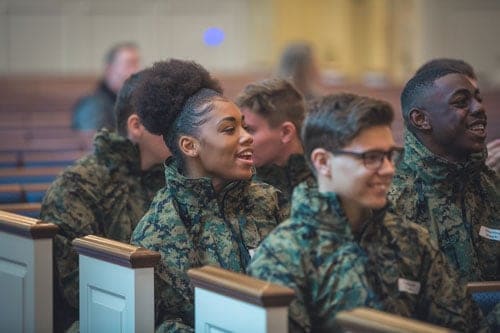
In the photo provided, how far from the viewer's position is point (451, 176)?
372cm

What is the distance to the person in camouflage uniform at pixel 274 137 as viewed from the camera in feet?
14.3

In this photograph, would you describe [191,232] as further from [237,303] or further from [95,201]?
[95,201]

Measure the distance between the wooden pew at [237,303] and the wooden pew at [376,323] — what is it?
18 centimetres

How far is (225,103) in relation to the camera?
364 centimetres

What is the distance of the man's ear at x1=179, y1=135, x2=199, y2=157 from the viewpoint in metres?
3.63

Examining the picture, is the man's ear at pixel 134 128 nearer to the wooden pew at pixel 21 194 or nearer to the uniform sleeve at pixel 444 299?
the wooden pew at pixel 21 194

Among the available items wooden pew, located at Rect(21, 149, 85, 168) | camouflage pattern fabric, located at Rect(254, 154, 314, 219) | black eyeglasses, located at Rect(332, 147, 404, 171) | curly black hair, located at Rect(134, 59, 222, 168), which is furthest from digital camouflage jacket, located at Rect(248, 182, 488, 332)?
wooden pew, located at Rect(21, 149, 85, 168)

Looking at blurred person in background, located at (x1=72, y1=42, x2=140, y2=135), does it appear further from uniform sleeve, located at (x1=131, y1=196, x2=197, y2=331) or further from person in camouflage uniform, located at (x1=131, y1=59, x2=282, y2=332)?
uniform sleeve, located at (x1=131, y1=196, x2=197, y2=331)

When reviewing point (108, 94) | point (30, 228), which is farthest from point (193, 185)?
point (108, 94)

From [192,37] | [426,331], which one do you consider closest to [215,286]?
[426,331]

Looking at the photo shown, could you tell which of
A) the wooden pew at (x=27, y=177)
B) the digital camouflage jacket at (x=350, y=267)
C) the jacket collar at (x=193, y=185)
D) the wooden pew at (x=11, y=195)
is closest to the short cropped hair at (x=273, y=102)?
the jacket collar at (x=193, y=185)

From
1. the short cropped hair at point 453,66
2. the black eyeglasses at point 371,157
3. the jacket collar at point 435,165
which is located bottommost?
the jacket collar at point 435,165

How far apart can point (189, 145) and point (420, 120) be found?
78 centimetres

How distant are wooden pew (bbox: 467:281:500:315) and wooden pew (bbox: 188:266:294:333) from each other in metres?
0.83
